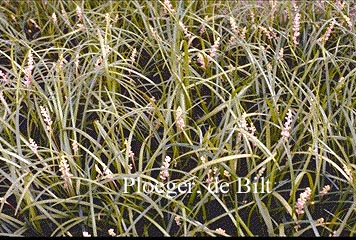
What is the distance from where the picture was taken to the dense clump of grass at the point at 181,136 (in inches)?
76.2

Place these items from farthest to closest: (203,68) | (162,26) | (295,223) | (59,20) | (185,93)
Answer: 1. (59,20)
2. (162,26)
3. (203,68)
4. (185,93)
5. (295,223)

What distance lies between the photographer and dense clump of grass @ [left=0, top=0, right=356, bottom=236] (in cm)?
194

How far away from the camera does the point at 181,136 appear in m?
2.21

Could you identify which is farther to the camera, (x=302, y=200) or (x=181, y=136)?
(x=181, y=136)

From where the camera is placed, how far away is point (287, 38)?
105 inches

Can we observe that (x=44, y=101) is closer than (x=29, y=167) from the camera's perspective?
No

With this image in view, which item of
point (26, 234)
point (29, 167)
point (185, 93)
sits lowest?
point (26, 234)

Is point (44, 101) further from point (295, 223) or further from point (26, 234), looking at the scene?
point (295, 223)

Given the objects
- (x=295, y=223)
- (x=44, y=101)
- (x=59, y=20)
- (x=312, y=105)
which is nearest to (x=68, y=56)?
(x=59, y=20)

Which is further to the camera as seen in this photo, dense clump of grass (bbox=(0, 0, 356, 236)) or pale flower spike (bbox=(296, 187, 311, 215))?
dense clump of grass (bbox=(0, 0, 356, 236))

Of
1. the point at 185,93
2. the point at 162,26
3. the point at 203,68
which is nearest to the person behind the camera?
the point at 185,93

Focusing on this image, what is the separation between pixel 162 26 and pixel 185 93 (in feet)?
2.29

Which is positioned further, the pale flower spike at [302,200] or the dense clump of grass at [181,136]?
the dense clump of grass at [181,136]

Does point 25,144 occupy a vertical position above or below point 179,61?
below
